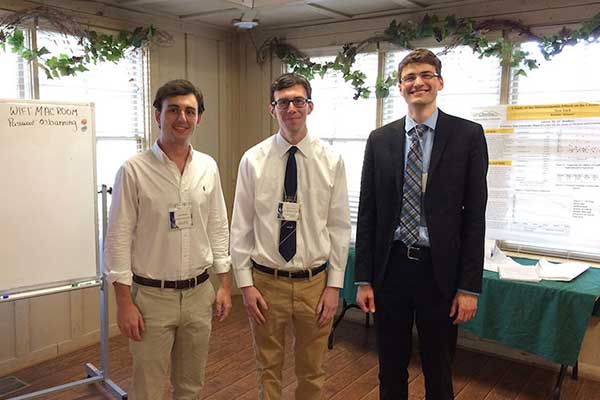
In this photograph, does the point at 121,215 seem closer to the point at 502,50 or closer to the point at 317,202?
the point at 317,202

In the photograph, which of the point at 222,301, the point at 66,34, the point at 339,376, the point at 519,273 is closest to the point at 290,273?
the point at 222,301

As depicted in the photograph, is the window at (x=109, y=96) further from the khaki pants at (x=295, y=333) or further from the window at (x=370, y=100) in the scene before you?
the khaki pants at (x=295, y=333)

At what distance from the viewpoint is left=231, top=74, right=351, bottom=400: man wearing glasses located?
7.26 ft

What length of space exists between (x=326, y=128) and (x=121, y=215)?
2.66m

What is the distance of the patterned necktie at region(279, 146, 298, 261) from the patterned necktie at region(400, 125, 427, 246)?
0.44m

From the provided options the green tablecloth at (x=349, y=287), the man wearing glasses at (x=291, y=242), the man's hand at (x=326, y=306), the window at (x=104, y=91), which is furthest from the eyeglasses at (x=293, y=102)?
the green tablecloth at (x=349, y=287)

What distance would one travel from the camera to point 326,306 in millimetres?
2254

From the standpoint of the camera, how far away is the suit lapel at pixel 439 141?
2.05m

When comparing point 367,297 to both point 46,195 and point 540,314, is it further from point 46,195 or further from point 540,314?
point 46,195

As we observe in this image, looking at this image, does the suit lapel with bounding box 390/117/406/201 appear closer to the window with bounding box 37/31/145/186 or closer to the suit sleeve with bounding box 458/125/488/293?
the suit sleeve with bounding box 458/125/488/293

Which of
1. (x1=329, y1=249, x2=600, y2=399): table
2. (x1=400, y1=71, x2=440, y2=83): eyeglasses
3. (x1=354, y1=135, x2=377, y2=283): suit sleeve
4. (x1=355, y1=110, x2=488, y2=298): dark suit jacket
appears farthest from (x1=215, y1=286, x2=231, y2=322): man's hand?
(x1=329, y1=249, x2=600, y2=399): table

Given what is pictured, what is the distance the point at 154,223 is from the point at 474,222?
1249 millimetres

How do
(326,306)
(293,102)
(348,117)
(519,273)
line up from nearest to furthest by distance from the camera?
(293,102)
(326,306)
(519,273)
(348,117)

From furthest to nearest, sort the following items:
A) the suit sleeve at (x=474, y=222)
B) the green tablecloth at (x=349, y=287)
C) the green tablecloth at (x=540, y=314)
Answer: the green tablecloth at (x=349, y=287), the green tablecloth at (x=540, y=314), the suit sleeve at (x=474, y=222)
